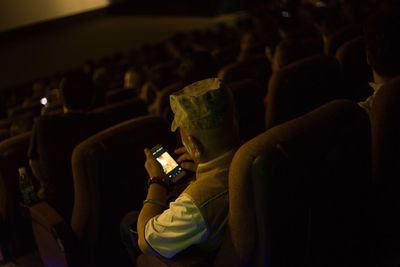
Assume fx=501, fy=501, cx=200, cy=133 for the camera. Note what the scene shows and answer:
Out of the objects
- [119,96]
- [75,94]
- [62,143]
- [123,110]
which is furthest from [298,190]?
[119,96]

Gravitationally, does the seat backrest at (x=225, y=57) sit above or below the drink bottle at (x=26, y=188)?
above

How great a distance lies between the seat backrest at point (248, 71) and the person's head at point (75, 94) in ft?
2.85

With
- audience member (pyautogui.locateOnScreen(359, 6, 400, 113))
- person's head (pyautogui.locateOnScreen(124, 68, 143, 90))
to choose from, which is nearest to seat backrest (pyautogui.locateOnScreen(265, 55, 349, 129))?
audience member (pyautogui.locateOnScreen(359, 6, 400, 113))

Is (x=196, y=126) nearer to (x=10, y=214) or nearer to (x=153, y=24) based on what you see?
(x=10, y=214)

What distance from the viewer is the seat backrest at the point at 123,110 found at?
2.50 metres

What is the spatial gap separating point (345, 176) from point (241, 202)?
Answer: 0.36 metres

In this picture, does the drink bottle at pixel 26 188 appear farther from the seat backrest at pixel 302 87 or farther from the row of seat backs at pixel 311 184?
Result: the row of seat backs at pixel 311 184

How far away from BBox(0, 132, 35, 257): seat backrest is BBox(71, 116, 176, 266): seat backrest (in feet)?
1.99

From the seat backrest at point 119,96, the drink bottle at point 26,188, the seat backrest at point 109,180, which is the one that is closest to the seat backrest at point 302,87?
the seat backrest at point 109,180

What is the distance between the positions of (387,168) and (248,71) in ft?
5.61

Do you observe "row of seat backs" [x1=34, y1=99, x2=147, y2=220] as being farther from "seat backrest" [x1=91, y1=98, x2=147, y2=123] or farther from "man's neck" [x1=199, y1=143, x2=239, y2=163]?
"man's neck" [x1=199, y1=143, x2=239, y2=163]

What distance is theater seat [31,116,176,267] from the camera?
1.84 m

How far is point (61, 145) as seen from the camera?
2309mm

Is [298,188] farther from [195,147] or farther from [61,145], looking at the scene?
[61,145]
